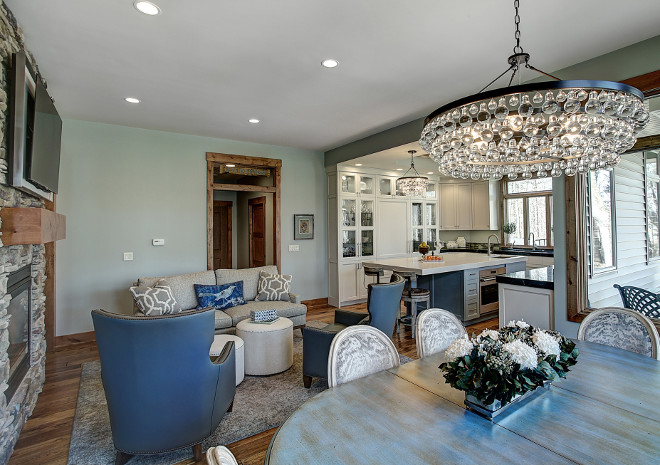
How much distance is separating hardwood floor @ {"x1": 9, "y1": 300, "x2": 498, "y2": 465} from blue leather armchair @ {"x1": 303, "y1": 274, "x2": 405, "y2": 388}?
0.68 m

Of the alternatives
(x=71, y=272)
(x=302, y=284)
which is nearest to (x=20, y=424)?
(x=71, y=272)

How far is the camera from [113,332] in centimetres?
189

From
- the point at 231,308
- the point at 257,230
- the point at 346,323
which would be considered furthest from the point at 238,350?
the point at 257,230

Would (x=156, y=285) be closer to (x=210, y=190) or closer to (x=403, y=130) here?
(x=210, y=190)

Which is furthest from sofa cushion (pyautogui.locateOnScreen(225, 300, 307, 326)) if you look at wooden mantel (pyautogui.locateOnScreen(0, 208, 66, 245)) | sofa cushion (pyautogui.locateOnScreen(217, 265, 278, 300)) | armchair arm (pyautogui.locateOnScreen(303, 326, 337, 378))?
wooden mantel (pyautogui.locateOnScreen(0, 208, 66, 245))

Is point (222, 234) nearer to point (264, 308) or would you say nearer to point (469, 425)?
point (264, 308)

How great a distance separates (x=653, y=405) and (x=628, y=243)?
2543 mm

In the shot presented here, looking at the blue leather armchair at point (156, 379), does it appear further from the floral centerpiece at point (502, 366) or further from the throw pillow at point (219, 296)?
the throw pillow at point (219, 296)

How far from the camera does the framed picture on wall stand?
609 cm

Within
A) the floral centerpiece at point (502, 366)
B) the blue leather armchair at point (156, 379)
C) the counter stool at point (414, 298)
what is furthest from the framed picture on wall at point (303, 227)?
the floral centerpiece at point (502, 366)

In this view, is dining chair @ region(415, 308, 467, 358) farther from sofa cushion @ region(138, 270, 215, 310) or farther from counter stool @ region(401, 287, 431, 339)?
sofa cushion @ region(138, 270, 215, 310)

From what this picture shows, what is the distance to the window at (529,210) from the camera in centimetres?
699

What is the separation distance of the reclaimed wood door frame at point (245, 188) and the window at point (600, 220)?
165 inches

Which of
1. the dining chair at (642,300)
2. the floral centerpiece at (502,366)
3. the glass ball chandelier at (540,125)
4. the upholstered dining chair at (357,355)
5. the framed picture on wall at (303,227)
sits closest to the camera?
the floral centerpiece at (502,366)
